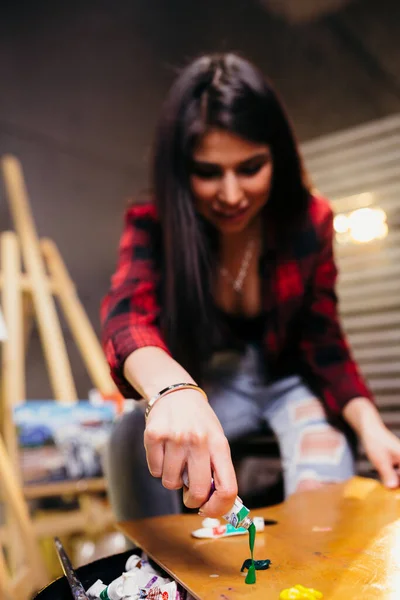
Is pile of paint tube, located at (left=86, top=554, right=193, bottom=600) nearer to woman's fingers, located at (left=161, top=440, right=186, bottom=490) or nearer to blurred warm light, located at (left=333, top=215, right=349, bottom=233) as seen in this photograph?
woman's fingers, located at (left=161, top=440, right=186, bottom=490)

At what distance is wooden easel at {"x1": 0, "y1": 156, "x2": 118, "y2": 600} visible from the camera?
169cm

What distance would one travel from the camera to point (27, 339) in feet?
6.82

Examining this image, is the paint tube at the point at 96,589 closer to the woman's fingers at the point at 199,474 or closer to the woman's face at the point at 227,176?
the woman's fingers at the point at 199,474

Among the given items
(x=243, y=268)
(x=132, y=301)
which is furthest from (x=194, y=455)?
(x=243, y=268)

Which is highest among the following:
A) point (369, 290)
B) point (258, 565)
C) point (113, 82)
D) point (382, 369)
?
point (113, 82)

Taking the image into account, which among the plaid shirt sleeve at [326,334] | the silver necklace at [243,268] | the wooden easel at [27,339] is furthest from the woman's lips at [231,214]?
the wooden easel at [27,339]

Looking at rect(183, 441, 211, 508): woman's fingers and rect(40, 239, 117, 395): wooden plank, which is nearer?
rect(183, 441, 211, 508): woman's fingers

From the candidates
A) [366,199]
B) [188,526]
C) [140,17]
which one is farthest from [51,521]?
[366,199]

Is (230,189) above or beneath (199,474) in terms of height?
above

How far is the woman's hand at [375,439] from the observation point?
40.1 inches

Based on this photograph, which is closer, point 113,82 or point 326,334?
point 326,334

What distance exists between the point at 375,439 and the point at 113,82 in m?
1.45

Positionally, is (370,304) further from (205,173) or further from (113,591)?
(113,591)

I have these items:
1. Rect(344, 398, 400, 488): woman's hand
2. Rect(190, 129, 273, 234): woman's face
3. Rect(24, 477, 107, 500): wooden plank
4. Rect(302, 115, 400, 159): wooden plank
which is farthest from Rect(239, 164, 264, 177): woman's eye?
Rect(302, 115, 400, 159): wooden plank
